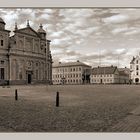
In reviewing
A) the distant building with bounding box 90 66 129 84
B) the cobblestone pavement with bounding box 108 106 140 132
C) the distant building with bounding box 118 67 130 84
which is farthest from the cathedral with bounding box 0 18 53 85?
the cobblestone pavement with bounding box 108 106 140 132

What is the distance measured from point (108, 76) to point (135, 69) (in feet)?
2.23

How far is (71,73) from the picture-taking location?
6.14 meters

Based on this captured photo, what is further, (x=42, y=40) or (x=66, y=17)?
(x=42, y=40)

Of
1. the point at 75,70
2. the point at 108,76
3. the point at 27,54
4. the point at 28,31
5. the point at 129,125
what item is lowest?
the point at 129,125

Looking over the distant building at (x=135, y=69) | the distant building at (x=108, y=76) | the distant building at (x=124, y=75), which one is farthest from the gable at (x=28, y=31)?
the distant building at (x=135, y=69)

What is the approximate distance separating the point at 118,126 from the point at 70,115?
1.05 m

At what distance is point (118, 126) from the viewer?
4512 millimetres

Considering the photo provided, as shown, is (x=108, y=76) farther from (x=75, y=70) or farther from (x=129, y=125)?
(x=129, y=125)

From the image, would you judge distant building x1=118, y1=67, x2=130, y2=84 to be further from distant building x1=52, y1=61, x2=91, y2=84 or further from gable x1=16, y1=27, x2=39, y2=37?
gable x1=16, y1=27, x2=39, y2=37

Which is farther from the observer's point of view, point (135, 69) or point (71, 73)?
point (71, 73)

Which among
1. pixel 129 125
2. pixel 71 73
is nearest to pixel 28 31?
pixel 71 73

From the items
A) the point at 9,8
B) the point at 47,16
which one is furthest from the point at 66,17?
the point at 9,8

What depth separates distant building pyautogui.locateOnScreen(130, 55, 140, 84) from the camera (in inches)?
223

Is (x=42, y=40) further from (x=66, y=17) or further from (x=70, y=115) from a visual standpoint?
(x=70, y=115)
